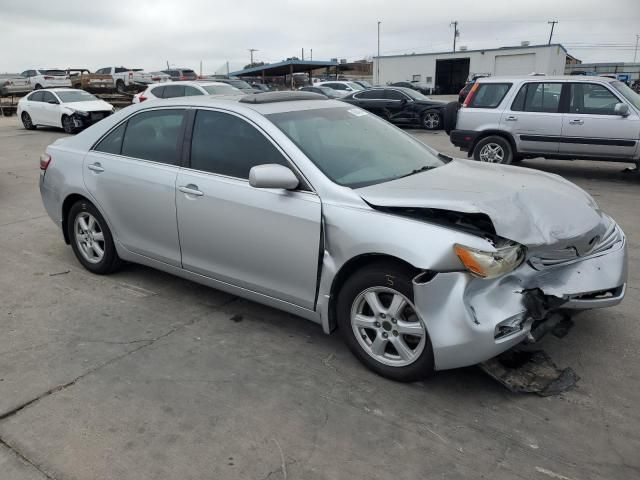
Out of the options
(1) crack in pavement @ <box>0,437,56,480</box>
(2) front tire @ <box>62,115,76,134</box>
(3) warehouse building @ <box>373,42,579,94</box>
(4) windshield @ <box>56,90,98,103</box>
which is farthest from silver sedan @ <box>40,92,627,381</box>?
(3) warehouse building @ <box>373,42,579,94</box>

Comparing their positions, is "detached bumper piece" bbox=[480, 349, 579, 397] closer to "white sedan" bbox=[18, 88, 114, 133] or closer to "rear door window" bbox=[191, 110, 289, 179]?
"rear door window" bbox=[191, 110, 289, 179]

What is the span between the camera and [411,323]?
3045 mm

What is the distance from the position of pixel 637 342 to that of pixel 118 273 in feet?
13.8

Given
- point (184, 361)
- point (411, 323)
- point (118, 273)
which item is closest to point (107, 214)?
point (118, 273)

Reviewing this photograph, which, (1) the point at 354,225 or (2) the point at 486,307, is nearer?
(2) the point at 486,307

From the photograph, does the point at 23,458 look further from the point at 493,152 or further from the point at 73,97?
the point at 73,97

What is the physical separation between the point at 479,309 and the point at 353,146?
60.8 inches

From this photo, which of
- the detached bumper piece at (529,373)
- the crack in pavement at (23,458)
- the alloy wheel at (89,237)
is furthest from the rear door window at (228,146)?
the crack in pavement at (23,458)

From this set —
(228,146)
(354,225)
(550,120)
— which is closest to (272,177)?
(354,225)

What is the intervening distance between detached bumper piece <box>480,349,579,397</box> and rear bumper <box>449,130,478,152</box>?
7.18 m

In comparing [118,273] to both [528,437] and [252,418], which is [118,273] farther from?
[528,437]

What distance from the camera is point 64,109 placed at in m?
16.6

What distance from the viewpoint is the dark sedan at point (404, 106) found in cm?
1781

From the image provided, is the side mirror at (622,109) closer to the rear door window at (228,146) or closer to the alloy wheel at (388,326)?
the rear door window at (228,146)
